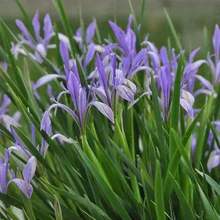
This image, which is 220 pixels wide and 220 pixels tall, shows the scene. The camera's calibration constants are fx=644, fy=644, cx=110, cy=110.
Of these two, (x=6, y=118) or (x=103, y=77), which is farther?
(x=6, y=118)

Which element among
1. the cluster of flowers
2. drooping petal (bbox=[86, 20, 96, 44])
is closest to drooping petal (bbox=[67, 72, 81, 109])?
the cluster of flowers

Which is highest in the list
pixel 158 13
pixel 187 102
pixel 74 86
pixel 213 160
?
pixel 74 86

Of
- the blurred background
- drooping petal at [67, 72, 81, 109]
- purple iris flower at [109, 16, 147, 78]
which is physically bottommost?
the blurred background

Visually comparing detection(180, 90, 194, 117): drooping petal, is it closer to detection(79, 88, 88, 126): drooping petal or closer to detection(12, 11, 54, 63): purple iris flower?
detection(79, 88, 88, 126): drooping petal

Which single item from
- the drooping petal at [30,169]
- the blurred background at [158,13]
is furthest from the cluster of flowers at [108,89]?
the blurred background at [158,13]

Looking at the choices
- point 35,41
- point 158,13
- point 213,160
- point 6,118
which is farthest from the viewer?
point 158,13

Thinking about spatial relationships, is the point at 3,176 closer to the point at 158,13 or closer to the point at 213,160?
the point at 213,160

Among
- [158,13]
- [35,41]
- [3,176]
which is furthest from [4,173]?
[158,13]
